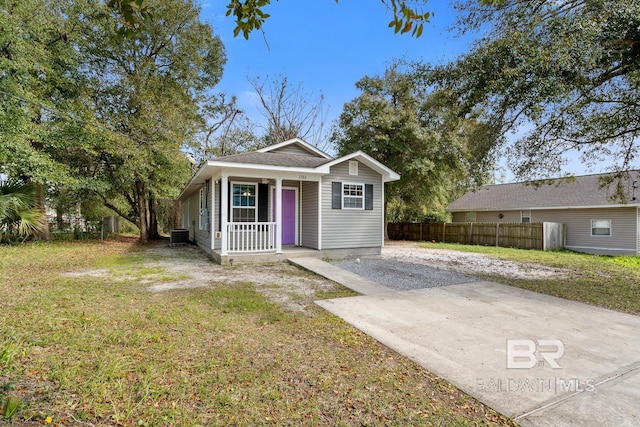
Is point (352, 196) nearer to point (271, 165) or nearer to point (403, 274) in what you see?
point (271, 165)

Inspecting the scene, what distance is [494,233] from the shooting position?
17328 millimetres

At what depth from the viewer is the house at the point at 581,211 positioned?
1459 centimetres

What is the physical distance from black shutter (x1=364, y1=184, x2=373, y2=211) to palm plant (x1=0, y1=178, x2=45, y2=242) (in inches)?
443

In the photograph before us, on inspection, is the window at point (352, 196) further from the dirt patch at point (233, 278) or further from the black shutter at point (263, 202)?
the dirt patch at point (233, 278)

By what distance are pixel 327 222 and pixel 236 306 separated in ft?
18.6

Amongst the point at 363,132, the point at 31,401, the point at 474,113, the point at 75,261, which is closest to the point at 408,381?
the point at 31,401

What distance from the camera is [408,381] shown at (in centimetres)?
283

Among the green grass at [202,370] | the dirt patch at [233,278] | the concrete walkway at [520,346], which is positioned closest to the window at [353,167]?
the dirt patch at [233,278]

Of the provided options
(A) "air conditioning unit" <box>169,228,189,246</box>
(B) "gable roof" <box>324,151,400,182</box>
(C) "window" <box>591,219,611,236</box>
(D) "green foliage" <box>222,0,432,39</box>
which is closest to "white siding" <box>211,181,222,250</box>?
(B) "gable roof" <box>324,151,400,182</box>

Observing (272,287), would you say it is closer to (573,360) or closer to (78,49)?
(573,360)

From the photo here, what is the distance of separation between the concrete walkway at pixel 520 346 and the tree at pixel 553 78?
3692 mm

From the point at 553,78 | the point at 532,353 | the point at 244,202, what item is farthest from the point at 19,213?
the point at 553,78

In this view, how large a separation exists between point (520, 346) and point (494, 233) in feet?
50.9

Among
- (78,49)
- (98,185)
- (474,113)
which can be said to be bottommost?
(98,185)
